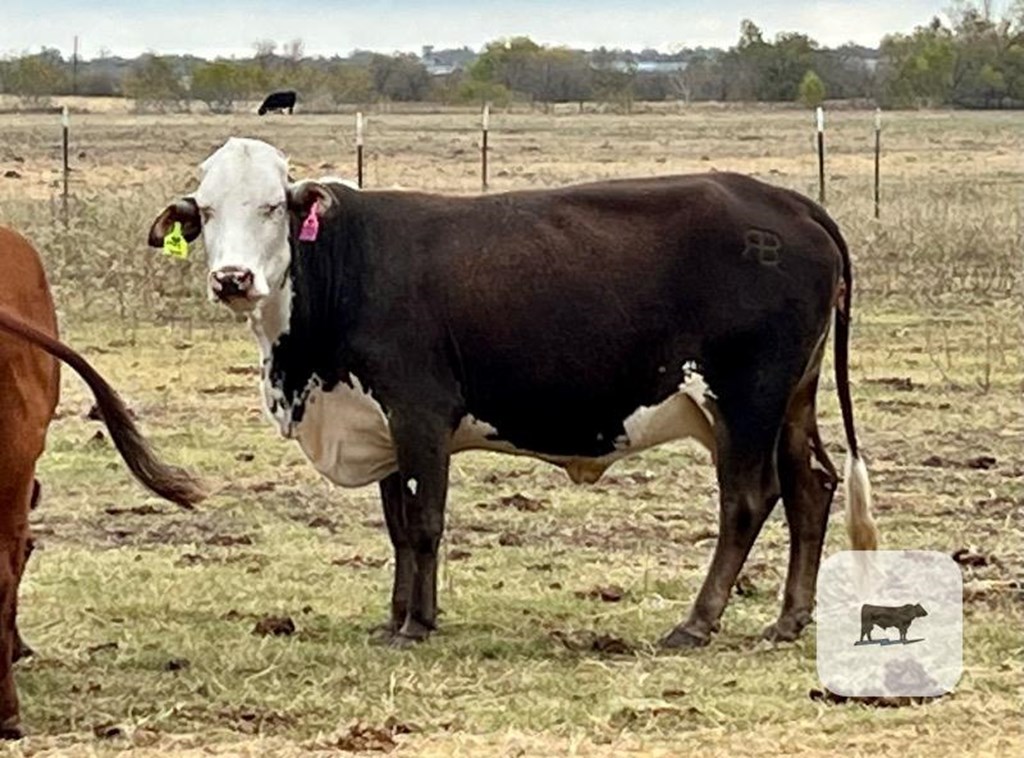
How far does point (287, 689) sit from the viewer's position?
7047mm

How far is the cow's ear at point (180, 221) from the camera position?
7.93 metres

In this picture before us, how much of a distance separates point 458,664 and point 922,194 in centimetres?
2037

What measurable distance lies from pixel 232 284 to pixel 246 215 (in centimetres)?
35

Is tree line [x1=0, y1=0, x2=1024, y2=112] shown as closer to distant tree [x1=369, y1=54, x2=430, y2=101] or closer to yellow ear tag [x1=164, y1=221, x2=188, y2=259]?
distant tree [x1=369, y1=54, x2=430, y2=101]

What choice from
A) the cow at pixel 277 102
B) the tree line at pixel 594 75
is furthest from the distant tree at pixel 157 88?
the cow at pixel 277 102

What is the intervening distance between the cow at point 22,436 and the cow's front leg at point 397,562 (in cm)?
139

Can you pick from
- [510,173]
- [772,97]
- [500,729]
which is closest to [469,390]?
[500,729]

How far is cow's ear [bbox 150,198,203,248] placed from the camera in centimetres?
793

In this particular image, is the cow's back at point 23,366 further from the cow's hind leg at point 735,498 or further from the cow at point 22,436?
the cow's hind leg at point 735,498

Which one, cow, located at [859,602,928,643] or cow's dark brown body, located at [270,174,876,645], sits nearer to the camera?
cow, located at [859,602,928,643]

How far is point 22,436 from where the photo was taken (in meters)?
6.46

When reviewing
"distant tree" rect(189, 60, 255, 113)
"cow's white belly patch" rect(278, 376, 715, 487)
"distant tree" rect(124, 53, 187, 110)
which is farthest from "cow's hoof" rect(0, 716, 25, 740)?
"distant tree" rect(124, 53, 187, 110)

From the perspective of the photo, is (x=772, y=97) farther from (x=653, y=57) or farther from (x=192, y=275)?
(x=192, y=275)

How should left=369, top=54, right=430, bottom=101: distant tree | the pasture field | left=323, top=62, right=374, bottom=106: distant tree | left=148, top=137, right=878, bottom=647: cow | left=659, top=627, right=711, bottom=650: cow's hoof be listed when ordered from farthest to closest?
left=369, top=54, right=430, bottom=101: distant tree
left=323, top=62, right=374, bottom=106: distant tree
left=148, top=137, right=878, bottom=647: cow
left=659, top=627, right=711, bottom=650: cow's hoof
the pasture field
